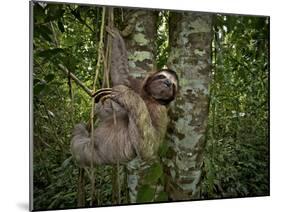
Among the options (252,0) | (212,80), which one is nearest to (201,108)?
(212,80)

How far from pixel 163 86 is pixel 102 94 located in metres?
0.39

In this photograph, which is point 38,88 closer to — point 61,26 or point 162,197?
point 61,26

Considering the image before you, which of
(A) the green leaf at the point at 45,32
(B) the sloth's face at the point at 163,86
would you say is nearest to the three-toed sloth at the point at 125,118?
(B) the sloth's face at the point at 163,86

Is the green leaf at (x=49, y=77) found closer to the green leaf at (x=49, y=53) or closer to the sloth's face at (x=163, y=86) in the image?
the green leaf at (x=49, y=53)

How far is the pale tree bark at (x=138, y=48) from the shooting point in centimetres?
342

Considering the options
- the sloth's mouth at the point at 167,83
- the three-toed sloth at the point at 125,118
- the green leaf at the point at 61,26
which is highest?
the green leaf at the point at 61,26

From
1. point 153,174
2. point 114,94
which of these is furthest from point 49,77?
point 153,174

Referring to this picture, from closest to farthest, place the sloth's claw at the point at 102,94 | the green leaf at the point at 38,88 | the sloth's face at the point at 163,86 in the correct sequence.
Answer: the green leaf at the point at 38,88, the sloth's claw at the point at 102,94, the sloth's face at the point at 163,86

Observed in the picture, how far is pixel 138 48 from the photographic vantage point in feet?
11.3

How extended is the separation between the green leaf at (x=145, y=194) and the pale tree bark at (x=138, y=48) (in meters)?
0.02

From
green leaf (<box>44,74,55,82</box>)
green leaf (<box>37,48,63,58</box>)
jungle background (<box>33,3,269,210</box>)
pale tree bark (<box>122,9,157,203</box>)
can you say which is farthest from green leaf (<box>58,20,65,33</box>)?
pale tree bark (<box>122,9,157,203</box>)

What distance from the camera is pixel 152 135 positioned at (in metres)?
3.45

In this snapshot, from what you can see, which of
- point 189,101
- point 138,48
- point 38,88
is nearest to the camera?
point 38,88
